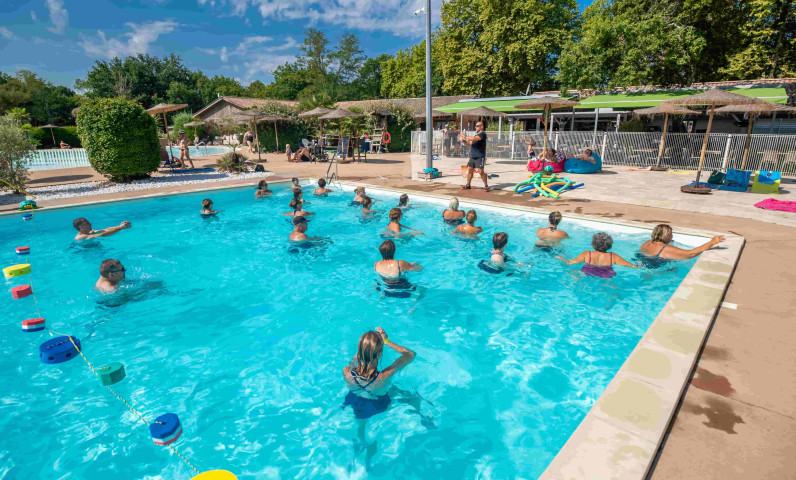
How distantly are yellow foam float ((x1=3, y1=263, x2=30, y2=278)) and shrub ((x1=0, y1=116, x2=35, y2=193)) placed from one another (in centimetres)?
840

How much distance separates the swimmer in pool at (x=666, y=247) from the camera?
609 cm

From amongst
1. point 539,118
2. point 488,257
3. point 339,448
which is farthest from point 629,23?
point 339,448

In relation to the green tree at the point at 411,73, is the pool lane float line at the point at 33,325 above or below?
below

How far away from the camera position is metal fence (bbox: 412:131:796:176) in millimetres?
14539

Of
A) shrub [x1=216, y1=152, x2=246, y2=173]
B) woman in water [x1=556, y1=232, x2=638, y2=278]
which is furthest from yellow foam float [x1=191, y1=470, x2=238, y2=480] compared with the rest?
shrub [x1=216, y1=152, x2=246, y2=173]

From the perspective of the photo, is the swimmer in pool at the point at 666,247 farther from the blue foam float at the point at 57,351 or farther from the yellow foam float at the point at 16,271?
the yellow foam float at the point at 16,271

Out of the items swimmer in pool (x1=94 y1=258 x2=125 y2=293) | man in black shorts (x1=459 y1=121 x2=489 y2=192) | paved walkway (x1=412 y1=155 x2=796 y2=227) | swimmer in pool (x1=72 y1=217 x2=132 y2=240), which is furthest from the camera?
man in black shorts (x1=459 y1=121 x2=489 y2=192)

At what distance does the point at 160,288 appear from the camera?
6473 mm

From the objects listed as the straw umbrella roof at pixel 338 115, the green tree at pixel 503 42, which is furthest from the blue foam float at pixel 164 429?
the green tree at pixel 503 42

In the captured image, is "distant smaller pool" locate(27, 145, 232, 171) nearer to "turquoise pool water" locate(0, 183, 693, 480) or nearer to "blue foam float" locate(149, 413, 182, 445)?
"turquoise pool water" locate(0, 183, 693, 480)

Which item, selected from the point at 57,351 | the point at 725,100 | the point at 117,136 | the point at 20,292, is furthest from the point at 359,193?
the point at 725,100

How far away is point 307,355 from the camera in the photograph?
477cm

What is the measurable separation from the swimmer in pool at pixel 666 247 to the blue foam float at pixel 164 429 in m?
6.99

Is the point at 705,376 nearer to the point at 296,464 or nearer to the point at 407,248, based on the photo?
the point at 296,464
